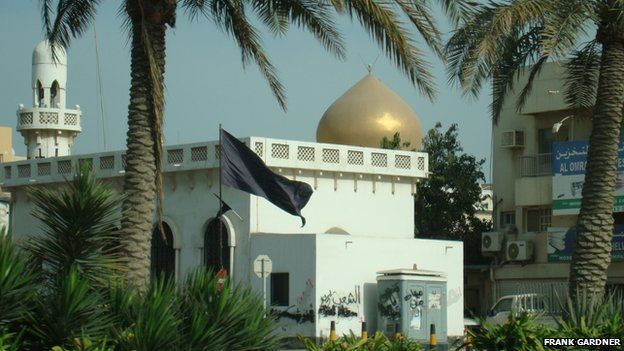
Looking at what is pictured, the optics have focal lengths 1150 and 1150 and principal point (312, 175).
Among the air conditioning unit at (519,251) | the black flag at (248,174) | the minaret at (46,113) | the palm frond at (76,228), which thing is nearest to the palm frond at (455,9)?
the palm frond at (76,228)

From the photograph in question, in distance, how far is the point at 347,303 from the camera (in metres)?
32.5

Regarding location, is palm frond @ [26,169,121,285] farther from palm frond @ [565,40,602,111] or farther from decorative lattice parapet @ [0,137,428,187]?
decorative lattice parapet @ [0,137,428,187]

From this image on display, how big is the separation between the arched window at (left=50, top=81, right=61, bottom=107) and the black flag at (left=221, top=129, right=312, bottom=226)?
1902 cm

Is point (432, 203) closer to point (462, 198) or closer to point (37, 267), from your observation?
point (462, 198)

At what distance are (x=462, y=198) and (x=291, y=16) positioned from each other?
2789 centimetres

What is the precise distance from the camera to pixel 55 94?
44969 millimetres

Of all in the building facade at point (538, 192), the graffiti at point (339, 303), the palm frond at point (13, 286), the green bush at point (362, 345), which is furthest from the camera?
the building facade at point (538, 192)

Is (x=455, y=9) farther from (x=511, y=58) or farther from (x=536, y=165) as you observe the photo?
(x=536, y=165)

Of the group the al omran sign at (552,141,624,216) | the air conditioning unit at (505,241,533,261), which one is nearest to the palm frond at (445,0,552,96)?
the al omran sign at (552,141,624,216)

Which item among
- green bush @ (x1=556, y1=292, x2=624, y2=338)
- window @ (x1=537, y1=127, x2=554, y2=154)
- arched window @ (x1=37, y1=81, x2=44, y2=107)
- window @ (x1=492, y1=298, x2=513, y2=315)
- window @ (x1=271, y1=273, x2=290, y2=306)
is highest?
arched window @ (x1=37, y1=81, x2=44, y2=107)

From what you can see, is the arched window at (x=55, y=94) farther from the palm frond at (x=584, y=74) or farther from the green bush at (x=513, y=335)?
the green bush at (x=513, y=335)

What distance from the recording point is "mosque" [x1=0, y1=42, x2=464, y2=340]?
32.1 metres

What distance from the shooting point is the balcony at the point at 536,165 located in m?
39.0

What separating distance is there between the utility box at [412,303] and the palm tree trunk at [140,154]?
1717 cm
